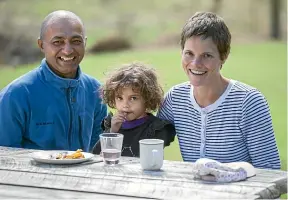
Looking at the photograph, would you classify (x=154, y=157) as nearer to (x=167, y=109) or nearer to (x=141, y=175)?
(x=141, y=175)

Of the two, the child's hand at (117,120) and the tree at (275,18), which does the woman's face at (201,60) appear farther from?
the tree at (275,18)

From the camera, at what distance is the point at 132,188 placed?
2488mm

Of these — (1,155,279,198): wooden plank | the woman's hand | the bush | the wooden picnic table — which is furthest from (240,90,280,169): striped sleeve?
the bush

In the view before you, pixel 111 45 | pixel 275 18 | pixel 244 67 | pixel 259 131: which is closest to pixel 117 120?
pixel 259 131

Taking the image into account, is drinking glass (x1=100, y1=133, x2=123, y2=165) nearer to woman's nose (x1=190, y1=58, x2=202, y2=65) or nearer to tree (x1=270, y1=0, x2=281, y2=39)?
woman's nose (x1=190, y1=58, x2=202, y2=65)

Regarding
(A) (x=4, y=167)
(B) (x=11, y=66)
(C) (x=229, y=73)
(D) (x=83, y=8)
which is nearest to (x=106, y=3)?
(D) (x=83, y=8)

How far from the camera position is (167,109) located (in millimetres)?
3381

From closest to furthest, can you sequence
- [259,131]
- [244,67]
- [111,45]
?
[259,131]
[244,67]
[111,45]

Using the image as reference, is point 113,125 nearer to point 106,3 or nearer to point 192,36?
point 192,36

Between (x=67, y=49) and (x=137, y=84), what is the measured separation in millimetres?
495

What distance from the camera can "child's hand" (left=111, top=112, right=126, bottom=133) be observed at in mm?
3334

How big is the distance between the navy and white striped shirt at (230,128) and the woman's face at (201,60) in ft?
0.38

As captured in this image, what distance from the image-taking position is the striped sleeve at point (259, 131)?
3.07 meters

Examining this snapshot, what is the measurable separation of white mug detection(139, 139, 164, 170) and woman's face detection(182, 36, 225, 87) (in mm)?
493
